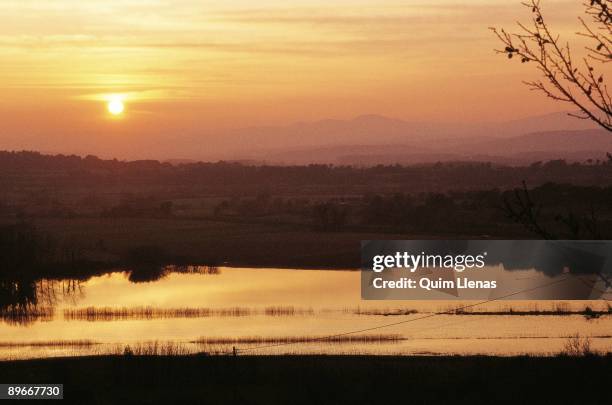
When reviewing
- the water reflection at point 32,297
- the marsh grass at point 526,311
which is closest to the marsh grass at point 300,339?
the marsh grass at point 526,311

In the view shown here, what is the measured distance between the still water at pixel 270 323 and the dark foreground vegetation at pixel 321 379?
230 centimetres

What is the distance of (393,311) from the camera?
2444cm

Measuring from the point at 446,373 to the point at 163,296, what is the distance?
14833 millimetres

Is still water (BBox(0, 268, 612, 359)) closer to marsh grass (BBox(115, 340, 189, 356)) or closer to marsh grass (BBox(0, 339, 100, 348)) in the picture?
marsh grass (BBox(0, 339, 100, 348))

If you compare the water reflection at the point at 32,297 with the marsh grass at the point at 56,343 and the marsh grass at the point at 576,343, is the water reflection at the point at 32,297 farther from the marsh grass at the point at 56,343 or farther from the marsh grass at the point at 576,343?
the marsh grass at the point at 576,343

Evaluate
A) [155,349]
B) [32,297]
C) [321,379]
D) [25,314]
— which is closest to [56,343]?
[155,349]

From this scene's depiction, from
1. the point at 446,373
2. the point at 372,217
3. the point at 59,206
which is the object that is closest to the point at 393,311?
the point at 446,373

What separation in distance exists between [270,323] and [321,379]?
8495mm

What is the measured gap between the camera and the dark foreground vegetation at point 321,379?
12.8m

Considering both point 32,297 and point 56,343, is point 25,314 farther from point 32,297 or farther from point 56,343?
point 56,343

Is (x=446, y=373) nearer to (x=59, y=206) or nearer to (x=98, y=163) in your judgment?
(x=59, y=206)

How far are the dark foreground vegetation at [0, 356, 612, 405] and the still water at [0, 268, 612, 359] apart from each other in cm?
230

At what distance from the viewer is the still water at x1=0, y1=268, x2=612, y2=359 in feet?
65.3

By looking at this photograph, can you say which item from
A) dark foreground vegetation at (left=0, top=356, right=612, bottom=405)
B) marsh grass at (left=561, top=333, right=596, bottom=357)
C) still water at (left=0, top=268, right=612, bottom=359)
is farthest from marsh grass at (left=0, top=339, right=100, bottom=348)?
marsh grass at (left=561, top=333, right=596, bottom=357)
